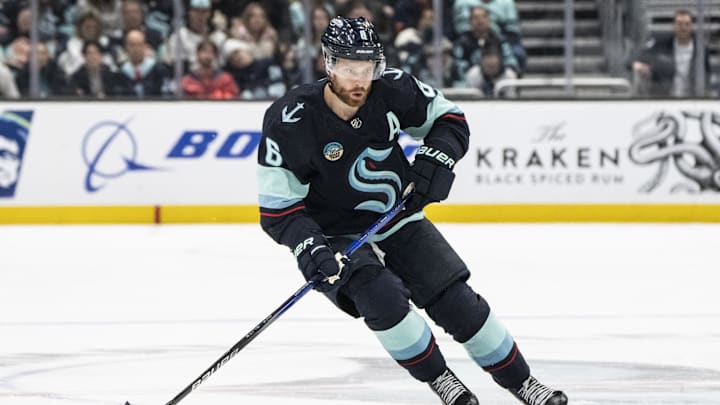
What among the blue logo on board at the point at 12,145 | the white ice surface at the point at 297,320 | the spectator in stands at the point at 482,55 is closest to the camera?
the white ice surface at the point at 297,320

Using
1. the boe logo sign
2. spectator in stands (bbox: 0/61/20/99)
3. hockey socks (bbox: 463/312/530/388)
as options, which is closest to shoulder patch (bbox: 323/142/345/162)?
hockey socks (bbox: 463/312/530/388)

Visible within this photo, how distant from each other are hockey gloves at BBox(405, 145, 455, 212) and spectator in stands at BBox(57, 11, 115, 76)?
6.04 metres

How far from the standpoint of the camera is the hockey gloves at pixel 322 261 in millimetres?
3283

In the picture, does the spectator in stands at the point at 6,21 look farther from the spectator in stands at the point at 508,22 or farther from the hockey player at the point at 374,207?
the hockey player at the point at 374,207

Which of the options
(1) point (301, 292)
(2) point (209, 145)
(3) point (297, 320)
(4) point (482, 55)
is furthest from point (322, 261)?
(4) point (482, 55)

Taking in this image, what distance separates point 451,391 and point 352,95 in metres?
0.77

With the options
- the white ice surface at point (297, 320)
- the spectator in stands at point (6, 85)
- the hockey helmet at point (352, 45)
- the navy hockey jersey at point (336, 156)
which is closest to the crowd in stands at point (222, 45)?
the spectator in stands at point (6, 85)

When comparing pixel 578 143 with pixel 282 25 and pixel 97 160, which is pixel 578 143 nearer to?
pixel 282 25

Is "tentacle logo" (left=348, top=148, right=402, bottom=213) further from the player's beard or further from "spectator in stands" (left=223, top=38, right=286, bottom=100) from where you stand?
"spectator in stands" (left=223, top=38, right=286, bottom=100)

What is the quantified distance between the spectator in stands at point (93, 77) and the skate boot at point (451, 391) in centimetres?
602

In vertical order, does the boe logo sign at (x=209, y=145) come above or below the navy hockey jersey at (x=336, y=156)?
below

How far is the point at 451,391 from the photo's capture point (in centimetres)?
343

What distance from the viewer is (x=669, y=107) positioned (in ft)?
29.6

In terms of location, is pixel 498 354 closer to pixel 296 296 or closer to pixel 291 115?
pixel 296 296
